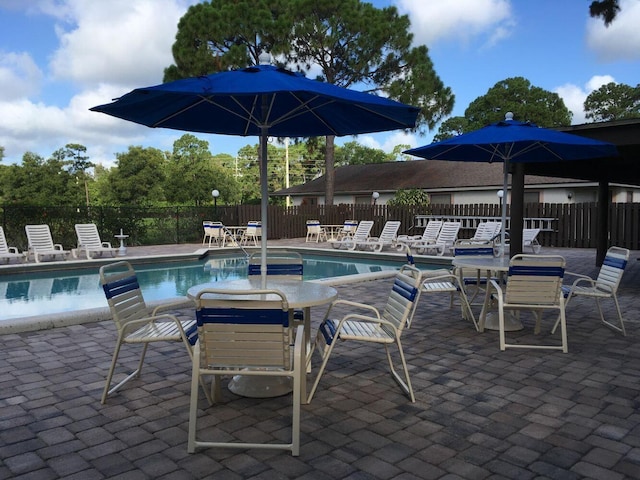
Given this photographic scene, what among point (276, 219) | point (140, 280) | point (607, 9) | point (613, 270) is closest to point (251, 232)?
point (276, 219)

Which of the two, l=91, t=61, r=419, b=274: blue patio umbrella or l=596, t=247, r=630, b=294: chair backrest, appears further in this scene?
l=596, t=247, r=630, b=294: chair backrest

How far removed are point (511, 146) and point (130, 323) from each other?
15.2 feet

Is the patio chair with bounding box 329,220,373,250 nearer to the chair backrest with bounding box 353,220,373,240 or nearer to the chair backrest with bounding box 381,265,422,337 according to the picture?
the chair backrest with bounding box 353,220,373,240

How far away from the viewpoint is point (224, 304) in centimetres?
273

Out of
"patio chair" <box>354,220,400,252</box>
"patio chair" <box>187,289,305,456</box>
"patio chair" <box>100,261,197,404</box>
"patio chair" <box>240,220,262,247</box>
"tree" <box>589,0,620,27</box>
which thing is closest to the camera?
"patio chair" <box>187,289,305,456</box>

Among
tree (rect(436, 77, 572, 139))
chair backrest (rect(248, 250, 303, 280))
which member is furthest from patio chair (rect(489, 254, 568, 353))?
tree (rect(436, 77, 572, 139))

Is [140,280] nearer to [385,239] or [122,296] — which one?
[385,239]

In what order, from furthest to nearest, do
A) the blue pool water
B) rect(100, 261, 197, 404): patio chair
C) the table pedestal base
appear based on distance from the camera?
the blue pool water → the table pedestal base → rect(100, 261, 197, 404): patio chair

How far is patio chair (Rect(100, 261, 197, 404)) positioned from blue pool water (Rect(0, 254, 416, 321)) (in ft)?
11.7

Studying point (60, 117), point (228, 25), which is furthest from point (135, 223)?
point (60, 117)

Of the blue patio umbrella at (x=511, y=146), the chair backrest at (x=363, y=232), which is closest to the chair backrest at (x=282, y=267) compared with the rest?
the blue patio umbrella at (x=511, y=146)

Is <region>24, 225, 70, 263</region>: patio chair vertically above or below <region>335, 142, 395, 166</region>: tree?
below

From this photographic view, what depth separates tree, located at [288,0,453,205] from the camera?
21.3 m

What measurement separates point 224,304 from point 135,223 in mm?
15824
